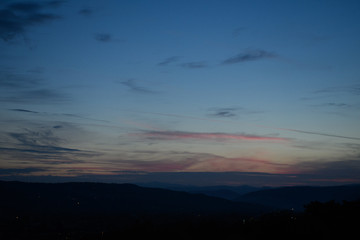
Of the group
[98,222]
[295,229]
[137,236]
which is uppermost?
[295,229]

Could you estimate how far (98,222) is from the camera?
174 metres

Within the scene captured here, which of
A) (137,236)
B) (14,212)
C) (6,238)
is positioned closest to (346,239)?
(137,236)

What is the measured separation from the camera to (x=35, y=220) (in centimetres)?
17288

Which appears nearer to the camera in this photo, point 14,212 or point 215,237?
point 215,237

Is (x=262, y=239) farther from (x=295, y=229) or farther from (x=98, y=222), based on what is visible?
(x=98, y=222)

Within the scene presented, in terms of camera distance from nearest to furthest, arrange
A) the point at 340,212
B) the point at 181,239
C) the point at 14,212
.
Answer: the point at 340,212
the point at 181,239
the point at 14,212

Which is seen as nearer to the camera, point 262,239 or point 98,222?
point 262,239

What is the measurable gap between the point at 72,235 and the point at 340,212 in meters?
105

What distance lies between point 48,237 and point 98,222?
4490cm

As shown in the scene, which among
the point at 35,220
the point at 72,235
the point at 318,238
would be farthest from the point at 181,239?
the point at 35,220

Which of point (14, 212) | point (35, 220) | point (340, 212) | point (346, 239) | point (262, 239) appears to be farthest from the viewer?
point (14, 212)

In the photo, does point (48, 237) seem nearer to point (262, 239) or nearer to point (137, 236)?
point (137, 236)

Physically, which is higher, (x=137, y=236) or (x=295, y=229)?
(x=295, y=229)

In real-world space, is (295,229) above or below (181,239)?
above
